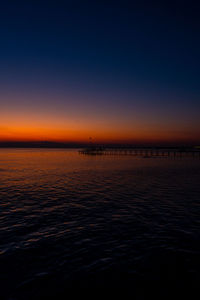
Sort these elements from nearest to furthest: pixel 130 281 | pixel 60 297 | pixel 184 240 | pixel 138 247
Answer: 1. pixel 60 297
2. pixel 130 281
3. pixel 138 247
4. pixel 184 240

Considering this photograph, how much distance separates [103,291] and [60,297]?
1.30 metres

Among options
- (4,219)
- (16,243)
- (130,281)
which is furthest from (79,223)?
(130,281)

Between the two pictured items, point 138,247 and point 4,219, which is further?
point 4,219

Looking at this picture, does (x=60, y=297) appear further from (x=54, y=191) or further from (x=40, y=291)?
(x=54, y=191)

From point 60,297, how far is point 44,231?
5093 mm

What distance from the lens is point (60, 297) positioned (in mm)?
5875

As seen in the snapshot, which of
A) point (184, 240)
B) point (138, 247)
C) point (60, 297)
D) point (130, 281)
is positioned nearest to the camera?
point (60, 297)

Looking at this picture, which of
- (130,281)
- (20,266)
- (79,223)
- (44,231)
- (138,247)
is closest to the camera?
(130,281)

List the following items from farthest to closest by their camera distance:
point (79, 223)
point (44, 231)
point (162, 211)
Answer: point (162, 211)
point (79, 223)
point (44, 231)

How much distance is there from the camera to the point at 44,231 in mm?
10641

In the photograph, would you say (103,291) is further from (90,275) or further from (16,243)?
(16,243)

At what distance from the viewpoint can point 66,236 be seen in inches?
393

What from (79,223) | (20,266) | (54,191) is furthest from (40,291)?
(54,191)

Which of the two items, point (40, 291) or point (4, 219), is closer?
point (40, 291)
